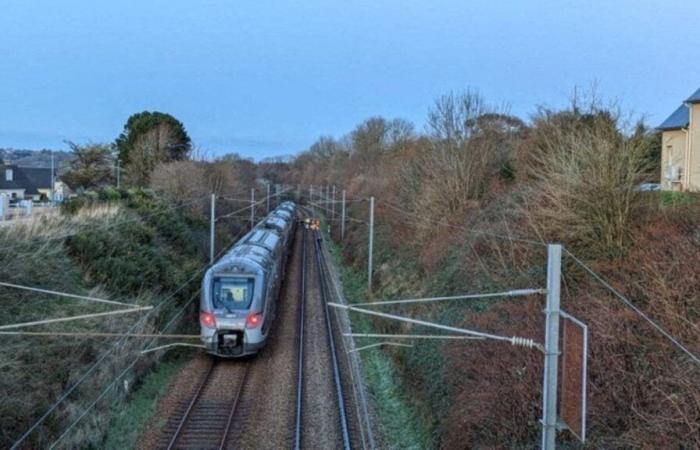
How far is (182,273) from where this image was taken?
83.4 ft

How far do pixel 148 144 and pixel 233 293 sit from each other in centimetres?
3529

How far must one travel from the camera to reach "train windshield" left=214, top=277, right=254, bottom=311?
1888cm

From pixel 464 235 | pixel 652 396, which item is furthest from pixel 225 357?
pixel 652 396

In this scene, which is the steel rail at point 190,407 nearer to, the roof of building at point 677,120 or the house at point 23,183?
the roof of building at point 677,120

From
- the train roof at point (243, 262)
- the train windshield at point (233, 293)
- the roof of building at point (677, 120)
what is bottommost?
the train windshield at point (233, 293)

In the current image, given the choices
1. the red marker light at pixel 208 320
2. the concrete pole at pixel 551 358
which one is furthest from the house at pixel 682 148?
the concrete pole at pixel 551 358

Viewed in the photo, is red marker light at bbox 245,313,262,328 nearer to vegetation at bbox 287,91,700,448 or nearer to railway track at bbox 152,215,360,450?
railway track at bbox 152,215,360,450

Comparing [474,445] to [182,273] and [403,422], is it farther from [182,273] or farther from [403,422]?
[182,273]

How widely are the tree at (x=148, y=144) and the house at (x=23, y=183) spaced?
39.0 feet

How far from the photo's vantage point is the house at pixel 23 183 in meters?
63.2

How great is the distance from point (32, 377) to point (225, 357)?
23.2 ft

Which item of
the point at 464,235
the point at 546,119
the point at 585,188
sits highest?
the point at 546,119

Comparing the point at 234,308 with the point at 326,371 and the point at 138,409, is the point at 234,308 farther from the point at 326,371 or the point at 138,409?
the point at 138,409

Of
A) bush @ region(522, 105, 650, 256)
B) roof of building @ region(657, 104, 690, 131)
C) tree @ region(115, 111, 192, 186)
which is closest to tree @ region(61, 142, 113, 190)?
tree @ region(115, 111, 192, 186)
